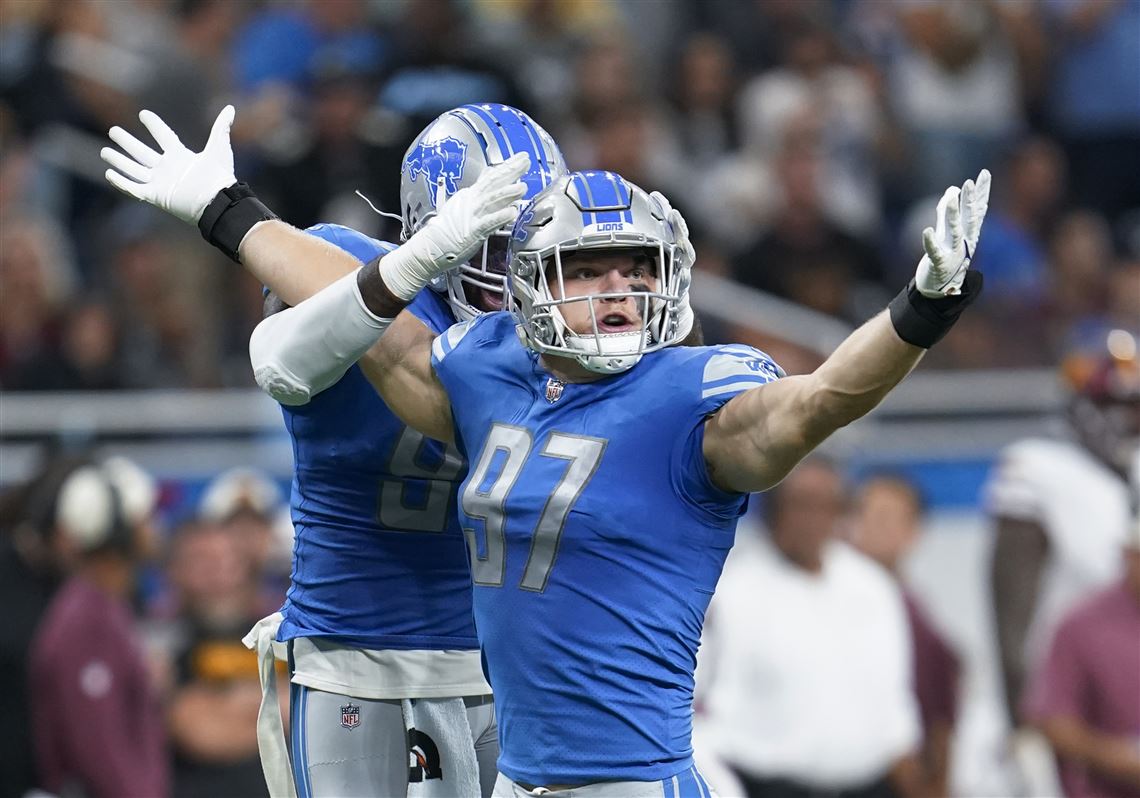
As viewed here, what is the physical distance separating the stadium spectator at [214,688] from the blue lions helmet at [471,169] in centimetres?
353

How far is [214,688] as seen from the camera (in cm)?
744

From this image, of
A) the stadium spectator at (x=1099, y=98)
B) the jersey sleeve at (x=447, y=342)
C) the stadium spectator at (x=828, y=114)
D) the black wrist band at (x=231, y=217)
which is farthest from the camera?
the stadium spectator at (x=1099, y=98)

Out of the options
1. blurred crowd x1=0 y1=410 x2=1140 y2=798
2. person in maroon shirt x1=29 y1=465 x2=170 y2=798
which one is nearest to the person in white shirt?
blurred crowd x1=0 y1=410 x2=1140 y2=798

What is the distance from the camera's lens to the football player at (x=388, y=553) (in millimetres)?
4125

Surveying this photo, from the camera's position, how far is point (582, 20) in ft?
36.1

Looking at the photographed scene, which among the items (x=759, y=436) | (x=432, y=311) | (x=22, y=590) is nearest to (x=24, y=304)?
(x=22, y=590)

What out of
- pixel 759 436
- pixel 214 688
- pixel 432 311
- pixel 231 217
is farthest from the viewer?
pixel 214 688

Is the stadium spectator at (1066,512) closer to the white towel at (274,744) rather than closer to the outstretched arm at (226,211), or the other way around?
the white towel at (274,744)

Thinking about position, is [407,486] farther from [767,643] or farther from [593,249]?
[767,643]

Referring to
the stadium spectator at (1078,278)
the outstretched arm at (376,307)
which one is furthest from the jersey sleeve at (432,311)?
the stadium spectator at (1078,278)

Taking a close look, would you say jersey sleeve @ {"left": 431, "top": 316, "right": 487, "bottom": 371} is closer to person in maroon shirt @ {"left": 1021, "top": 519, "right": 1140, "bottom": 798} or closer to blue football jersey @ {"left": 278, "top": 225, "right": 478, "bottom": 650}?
blue football jersey @ {"left": 278, "top": 225, "right": 478, "bottom": 650}

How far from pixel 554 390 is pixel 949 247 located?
2.73 ft

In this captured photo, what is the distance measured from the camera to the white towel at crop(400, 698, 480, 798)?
4.17 metres

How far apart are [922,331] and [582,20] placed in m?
8.01
